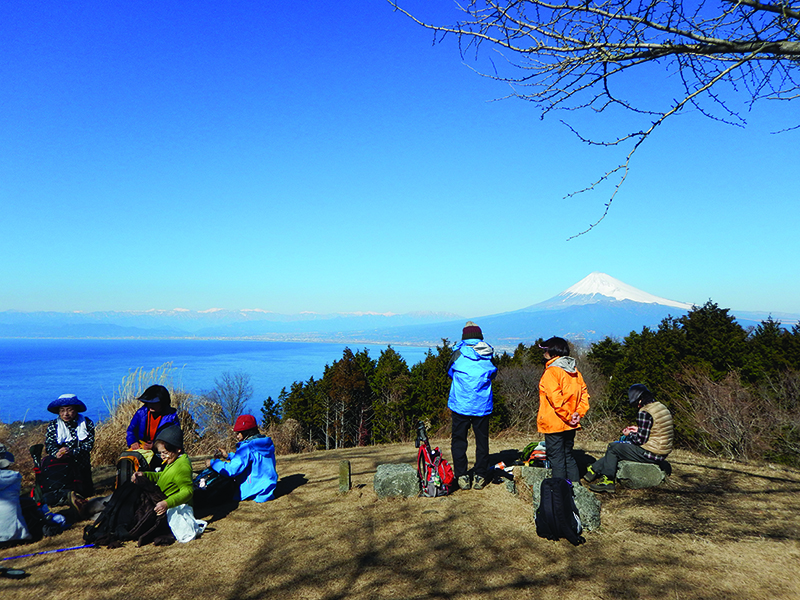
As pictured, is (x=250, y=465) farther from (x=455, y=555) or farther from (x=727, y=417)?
(x=727, y=417)

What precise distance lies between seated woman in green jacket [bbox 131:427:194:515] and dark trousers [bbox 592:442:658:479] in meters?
4.88

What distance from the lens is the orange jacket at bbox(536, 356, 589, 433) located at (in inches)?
209

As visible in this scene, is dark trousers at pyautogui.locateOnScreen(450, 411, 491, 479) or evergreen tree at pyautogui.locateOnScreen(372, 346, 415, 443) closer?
dark trousers at pyautogui.locateOnScreen(450, 411, 491, 479)

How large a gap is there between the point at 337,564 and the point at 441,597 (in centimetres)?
104

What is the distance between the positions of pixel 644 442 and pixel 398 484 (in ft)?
10.3

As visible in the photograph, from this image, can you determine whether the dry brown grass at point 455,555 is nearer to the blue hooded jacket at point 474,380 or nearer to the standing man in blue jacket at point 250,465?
the standing man in blue jacket at point 250,465

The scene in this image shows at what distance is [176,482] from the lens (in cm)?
469

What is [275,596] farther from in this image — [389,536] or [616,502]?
[616,502]

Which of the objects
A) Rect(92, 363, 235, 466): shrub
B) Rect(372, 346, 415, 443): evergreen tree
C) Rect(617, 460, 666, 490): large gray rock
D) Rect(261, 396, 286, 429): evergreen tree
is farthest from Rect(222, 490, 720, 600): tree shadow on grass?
Rect(261, 396, 286, 429): evergreen tree

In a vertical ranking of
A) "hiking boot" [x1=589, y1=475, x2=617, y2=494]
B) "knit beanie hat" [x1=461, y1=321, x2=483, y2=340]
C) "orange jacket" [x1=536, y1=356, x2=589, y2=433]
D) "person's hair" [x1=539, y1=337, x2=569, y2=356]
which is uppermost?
"knit beanie hat" [x1=461, y1=321, x2=483, y2=340]

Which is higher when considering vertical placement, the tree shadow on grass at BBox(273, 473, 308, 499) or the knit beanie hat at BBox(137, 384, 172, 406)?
the knit beanie hat at BBox(137, 384, 172, 406)

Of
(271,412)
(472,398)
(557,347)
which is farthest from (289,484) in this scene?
(271,412)

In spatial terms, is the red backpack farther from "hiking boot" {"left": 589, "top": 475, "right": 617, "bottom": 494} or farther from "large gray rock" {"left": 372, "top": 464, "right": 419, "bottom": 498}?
"hiking boot" {"left": 589, "top": 475, "right": 617, "bottom": 494}

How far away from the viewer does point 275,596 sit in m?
3.48
